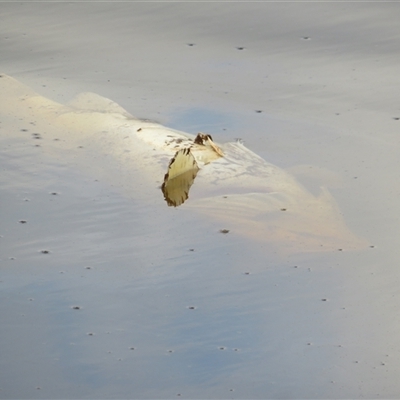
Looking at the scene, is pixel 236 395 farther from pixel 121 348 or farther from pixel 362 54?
pixel 362 54

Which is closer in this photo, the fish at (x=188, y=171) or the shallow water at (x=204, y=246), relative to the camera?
the shallow water at (x=204, y=246)

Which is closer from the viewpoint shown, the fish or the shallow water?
the shallow water

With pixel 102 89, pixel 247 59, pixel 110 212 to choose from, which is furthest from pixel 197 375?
pixel 247 59

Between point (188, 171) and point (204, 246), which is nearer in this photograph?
point (204, 246)
